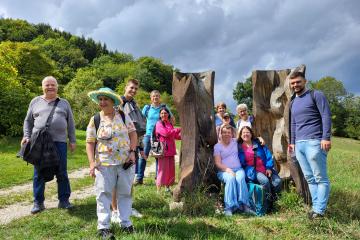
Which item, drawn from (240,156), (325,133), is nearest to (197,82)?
(240,156)

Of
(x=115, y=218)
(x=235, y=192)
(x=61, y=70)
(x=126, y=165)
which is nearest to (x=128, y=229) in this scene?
(x=115, y=218)

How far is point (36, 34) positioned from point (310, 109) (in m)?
94.3

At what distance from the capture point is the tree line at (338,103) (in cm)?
4812

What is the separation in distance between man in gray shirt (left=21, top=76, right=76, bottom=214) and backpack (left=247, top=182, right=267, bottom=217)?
2.93m

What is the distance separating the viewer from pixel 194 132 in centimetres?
603

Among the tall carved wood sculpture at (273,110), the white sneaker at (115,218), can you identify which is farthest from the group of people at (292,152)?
the white sneaker at (115,218)

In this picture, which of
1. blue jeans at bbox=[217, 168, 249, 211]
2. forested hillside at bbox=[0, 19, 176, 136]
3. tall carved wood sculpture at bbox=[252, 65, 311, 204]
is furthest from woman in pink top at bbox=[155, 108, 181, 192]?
forested hillside at bbox=[0, 19, 176, 136]

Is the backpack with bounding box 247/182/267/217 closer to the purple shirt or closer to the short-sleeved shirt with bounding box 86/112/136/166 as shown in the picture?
the purple shirt

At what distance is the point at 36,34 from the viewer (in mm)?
89875

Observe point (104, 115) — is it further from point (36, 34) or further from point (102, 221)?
point (36, 34)

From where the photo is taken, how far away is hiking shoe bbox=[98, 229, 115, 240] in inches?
167

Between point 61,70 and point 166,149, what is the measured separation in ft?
200

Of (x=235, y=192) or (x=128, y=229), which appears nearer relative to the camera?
(x=128, y=229)

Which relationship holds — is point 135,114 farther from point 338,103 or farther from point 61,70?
point 61,70
